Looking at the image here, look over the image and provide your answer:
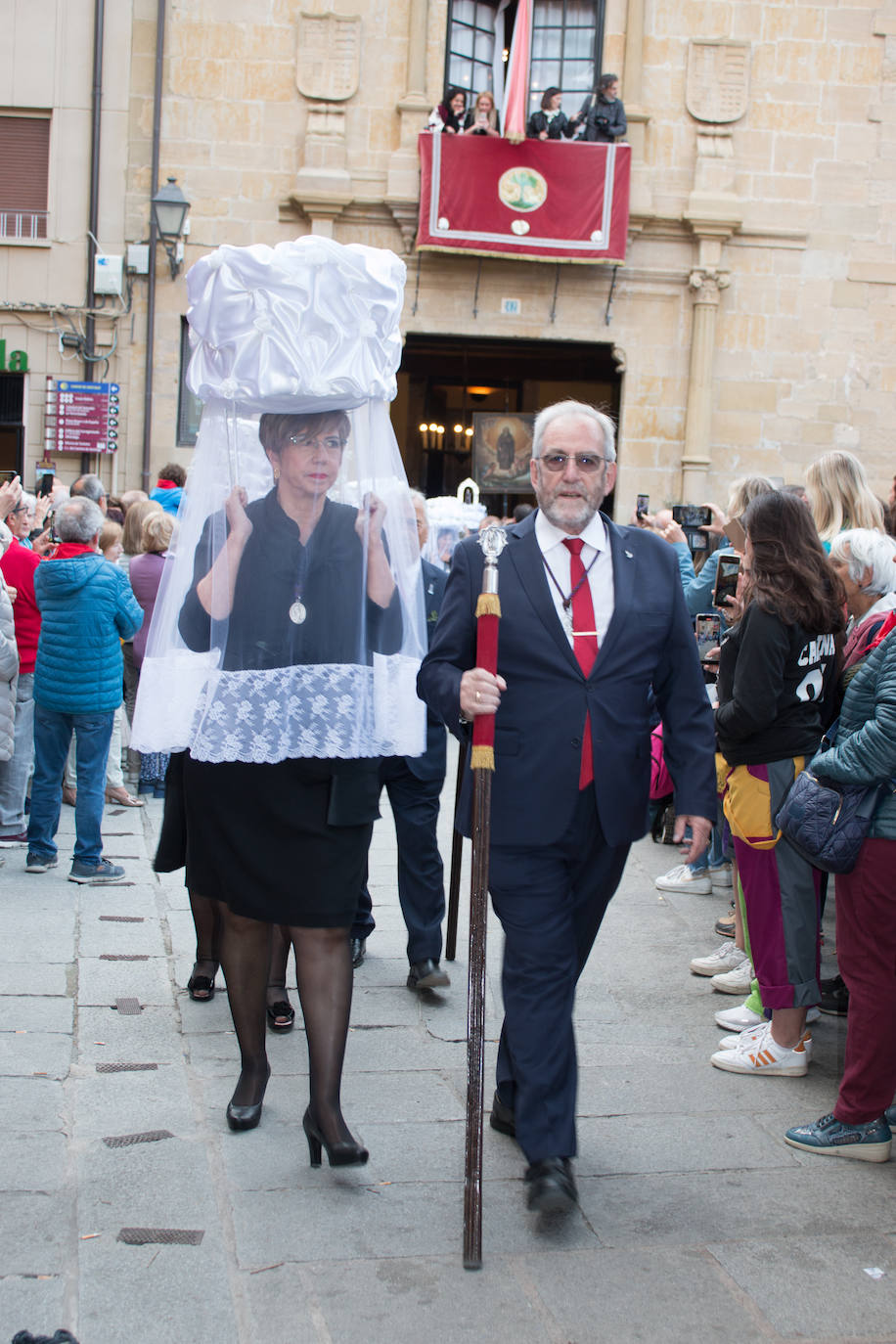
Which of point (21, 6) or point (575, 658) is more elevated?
point (21, 6)

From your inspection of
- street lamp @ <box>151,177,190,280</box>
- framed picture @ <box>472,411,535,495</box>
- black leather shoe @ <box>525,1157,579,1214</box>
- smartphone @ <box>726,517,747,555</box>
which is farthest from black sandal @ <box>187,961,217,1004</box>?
street lamp @ <box>151,177,190,280</box>

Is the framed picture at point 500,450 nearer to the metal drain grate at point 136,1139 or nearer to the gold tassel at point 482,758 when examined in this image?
the metal drain grate at point 136,1139

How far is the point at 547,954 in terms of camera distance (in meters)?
3.52

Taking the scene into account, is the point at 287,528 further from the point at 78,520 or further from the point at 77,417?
the point at 77,417

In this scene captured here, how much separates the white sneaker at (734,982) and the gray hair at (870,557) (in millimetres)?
1641

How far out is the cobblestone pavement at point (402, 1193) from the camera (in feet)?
9.69

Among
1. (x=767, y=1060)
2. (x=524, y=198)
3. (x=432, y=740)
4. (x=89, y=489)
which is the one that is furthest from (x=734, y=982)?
(x=524, y=198)

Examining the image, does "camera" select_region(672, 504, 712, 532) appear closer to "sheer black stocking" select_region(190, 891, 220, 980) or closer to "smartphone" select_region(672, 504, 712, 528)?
"smartphone" select_region(672, 504, 712, 528)

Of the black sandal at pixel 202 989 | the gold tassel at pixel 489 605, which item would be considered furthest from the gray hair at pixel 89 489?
the gold tassel at pixel 489 605

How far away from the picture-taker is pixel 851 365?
1728cm

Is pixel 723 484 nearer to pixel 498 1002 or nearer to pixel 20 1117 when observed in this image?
pixel 498 1002

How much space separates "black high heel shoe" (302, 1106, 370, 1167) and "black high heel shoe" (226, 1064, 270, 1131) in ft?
0.80

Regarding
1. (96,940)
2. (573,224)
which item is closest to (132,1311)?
(96,940)

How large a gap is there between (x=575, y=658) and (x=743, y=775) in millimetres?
1304
